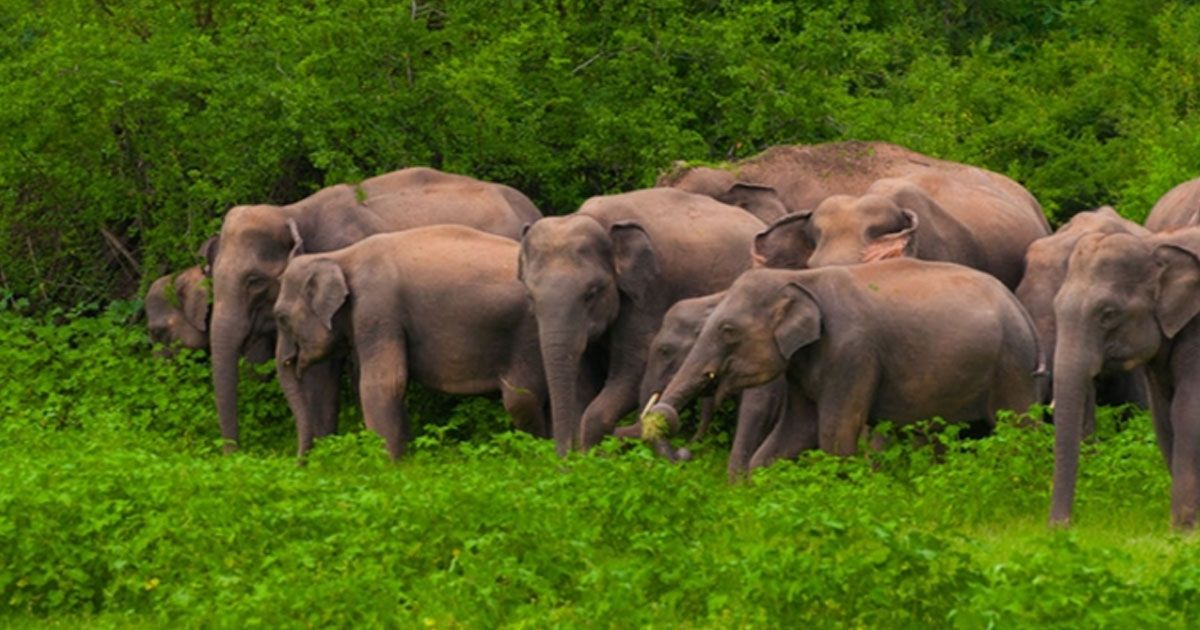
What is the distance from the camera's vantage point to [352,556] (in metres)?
11.3

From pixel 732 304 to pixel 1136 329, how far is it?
104 inches

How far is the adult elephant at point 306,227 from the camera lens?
17734 mm

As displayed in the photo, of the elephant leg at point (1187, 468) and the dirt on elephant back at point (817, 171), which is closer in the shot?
the elephant leg at point (1187, 468)

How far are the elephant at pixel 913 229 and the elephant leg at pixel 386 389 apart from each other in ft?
6.78

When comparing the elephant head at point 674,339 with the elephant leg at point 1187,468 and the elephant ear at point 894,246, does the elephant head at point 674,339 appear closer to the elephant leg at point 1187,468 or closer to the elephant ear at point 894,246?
the elephant ear at point 894,246

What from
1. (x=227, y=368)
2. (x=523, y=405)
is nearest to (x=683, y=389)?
(x=523, y=405)

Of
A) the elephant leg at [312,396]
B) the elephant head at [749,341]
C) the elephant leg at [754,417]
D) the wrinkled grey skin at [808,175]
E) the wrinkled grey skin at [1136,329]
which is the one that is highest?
the wrinkled grey skin at [1136,329]

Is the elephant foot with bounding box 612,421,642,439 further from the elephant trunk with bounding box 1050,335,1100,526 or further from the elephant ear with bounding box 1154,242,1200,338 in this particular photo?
the elephant ear with bounding box 1154,242,1200,338

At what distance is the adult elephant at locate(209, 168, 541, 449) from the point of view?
17.7 m

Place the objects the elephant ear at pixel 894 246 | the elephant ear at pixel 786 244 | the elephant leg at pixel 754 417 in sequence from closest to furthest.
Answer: the elephant leg at pixel 754 417, the elephant ear at pixel 894 246, the elephant ear at pixel 786 244

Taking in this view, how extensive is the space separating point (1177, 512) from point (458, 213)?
6.72m

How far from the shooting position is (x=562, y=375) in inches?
631

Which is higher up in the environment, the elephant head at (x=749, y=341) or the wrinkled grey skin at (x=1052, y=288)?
the elephant head at (x=749, y=341)

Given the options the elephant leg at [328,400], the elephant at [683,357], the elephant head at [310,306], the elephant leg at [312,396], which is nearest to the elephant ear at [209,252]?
the elephant leg at [312,396]
